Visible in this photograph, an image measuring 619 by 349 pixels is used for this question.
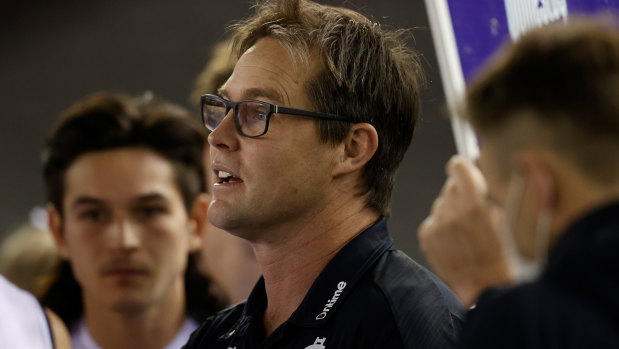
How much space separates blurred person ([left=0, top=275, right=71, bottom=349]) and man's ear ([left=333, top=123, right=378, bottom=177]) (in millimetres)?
966

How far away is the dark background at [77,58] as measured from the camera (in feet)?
19.7

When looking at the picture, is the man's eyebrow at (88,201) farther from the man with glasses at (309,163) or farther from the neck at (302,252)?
the neck at (302,252)

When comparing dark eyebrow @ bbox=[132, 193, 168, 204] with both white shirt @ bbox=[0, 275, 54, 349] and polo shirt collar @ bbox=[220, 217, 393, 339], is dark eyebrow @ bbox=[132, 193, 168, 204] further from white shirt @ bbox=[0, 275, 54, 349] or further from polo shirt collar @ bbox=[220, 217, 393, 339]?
polo shirt collar @ bbox=[220, 217, 393, 339]

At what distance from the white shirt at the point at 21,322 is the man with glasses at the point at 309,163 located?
0.50 meters

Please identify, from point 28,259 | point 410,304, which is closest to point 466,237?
point 410,304

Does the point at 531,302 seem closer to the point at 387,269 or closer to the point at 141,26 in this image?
the point at 387,269

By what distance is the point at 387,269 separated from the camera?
1783mm

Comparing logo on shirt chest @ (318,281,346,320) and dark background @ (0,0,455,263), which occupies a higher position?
dark background @ (0,0,455,263)

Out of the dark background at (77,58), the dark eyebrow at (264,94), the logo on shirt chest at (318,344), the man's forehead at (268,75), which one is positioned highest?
the dark background at (77,58)

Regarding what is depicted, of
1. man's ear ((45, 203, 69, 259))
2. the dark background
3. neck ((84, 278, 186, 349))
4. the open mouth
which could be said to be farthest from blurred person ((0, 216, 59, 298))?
the dark background

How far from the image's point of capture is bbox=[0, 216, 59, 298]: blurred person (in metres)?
3.63

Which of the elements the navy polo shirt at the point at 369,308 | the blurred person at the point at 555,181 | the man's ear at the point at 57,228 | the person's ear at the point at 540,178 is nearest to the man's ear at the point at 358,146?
the navy polo shirt at the point at 369,308

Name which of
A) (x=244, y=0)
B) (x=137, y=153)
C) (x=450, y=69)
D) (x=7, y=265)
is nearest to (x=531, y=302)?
(x=450, y=69)

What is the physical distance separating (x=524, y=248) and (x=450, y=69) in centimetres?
100
